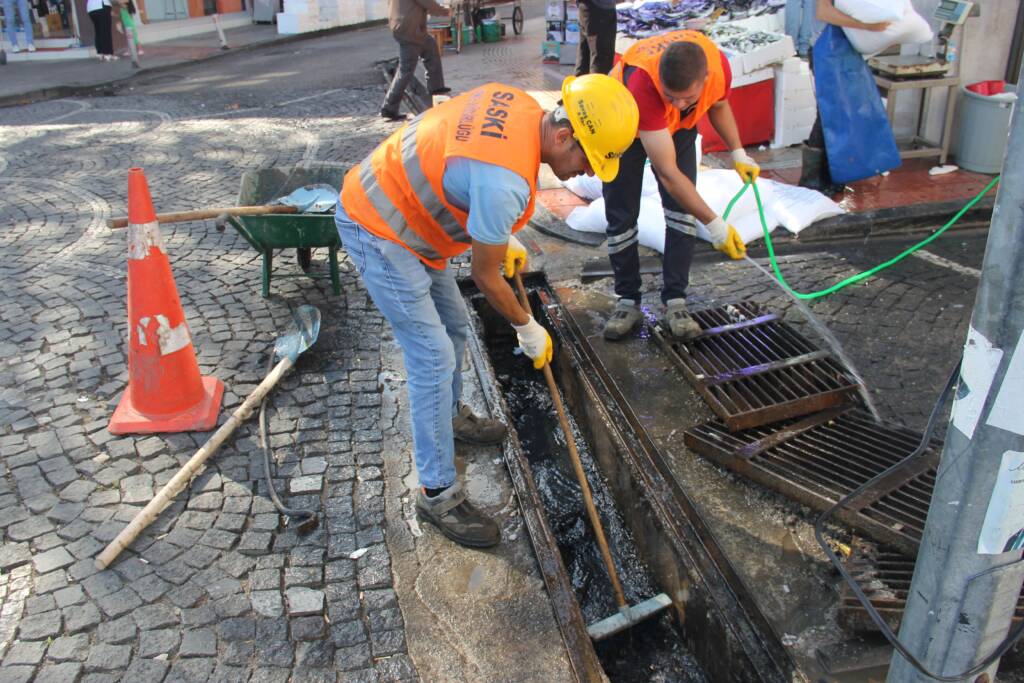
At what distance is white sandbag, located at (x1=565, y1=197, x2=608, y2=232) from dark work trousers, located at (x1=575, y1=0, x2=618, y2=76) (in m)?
2.69

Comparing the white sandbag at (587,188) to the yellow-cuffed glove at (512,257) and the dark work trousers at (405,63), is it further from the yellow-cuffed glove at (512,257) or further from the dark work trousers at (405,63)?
the dark work trousers at (405,63)

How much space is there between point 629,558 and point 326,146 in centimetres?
627

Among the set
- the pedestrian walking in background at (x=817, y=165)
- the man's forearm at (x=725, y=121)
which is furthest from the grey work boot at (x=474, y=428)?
the pedestrian walking in background at (x=817, y=165)

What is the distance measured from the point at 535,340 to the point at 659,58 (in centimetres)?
163

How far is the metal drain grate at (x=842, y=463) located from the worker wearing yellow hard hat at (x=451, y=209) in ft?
3.29

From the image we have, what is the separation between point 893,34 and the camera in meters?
6.06

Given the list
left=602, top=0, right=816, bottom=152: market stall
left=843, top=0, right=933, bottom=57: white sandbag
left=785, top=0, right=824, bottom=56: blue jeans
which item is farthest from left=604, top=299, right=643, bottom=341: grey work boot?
left=785, top=0, right=824, bottom=56: blue jeans

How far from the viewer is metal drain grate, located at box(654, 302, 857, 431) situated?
12.3ft

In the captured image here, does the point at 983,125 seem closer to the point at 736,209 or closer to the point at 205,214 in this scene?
the point at 736,209

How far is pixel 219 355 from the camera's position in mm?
4539

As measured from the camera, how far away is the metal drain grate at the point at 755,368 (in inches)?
148

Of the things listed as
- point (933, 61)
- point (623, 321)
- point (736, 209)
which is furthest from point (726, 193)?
point (933, 61)

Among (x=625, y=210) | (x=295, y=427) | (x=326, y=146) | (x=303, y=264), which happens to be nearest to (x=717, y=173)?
(x=625, y=210)

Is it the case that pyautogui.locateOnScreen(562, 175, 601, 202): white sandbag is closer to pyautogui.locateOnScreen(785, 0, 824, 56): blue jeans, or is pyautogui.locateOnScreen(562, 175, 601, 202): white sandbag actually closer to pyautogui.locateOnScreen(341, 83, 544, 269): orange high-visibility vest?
pyautogui.locateOnScreen(341, 83, 544, 269): orange high-visibility vest
